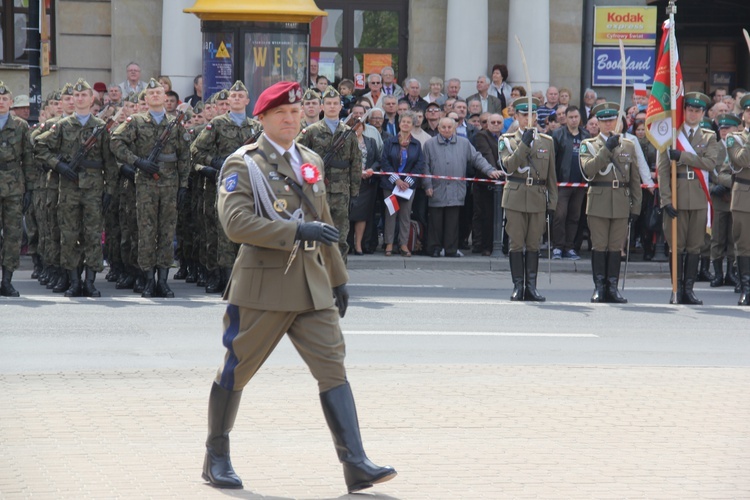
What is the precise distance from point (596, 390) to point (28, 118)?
425 inches

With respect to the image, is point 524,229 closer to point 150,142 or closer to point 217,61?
point 150,142

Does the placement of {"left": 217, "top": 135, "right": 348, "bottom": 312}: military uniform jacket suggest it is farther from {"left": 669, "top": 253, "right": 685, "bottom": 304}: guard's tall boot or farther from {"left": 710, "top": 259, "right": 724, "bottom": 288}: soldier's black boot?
{"left": 710, "top": 259, "right": 724, "bottom": 288}: soldier's black boot

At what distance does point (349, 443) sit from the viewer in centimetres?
629

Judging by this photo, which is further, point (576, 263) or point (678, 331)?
point (576, 263)

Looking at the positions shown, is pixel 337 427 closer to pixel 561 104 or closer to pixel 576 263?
pixel 576 263

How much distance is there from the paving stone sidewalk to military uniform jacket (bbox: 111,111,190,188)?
4879 millimetres

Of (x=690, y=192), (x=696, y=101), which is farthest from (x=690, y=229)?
(x=696, y=101)

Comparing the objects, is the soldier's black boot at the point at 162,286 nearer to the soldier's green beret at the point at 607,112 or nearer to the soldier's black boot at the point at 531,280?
the soldier's black boot at the point at 531,280

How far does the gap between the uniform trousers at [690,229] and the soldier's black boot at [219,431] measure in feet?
28.6

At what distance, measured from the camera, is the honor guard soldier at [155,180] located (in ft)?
45.4

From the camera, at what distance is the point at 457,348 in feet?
35.6

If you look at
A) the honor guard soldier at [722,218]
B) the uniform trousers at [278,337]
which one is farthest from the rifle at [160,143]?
the uniform trousers at [278,337]

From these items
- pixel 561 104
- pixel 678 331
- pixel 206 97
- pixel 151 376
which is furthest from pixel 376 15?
pixel 151 376

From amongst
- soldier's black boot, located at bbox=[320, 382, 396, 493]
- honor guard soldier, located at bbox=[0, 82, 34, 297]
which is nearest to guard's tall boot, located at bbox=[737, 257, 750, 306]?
honor guard soldier, located at bbox=[0, 82, 34, 297]
